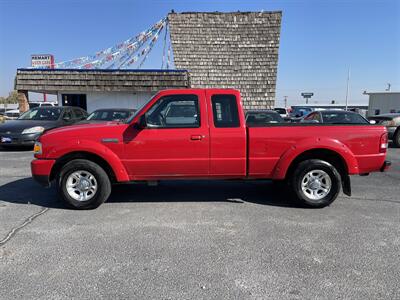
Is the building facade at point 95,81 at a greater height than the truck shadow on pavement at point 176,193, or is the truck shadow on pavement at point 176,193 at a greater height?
the building facade at point 95,81

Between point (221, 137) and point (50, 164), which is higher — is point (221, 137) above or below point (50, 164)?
above

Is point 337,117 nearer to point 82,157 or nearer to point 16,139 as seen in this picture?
point 82,157

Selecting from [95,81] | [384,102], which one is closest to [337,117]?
[95,81]

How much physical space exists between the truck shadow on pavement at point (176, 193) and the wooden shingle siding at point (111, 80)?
9083 millimetres

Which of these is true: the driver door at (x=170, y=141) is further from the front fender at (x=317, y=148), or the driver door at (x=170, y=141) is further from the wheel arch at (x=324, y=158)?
the wheel arch at (x=324, y=158)

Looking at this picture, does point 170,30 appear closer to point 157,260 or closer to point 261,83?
point 261,83

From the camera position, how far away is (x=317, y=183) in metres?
4.30

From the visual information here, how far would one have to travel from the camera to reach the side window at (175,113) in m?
4.14

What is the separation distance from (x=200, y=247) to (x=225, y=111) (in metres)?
2.11

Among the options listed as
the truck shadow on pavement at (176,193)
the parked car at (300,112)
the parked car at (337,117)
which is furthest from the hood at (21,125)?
the parked car at (300,112)

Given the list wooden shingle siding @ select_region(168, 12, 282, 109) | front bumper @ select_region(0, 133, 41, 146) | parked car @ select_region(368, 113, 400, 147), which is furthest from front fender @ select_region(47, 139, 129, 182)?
wooden shingle siding @ select_region(168, 12, 282, 109)

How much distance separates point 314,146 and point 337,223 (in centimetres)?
117

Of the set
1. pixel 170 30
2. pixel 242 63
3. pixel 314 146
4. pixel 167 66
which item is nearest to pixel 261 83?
pixel 242 63

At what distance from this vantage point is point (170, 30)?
1759 centimetres
